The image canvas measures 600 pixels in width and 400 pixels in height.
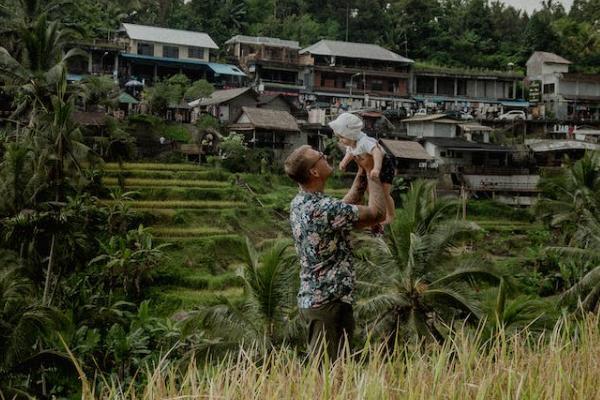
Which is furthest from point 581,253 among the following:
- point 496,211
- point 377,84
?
point 377,84

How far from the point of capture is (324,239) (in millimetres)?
4156

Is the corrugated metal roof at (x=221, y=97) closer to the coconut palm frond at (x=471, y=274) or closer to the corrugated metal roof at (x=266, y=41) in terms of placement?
the corrugated metal roof at (x=266, y=41)

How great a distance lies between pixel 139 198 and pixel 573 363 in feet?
74.5

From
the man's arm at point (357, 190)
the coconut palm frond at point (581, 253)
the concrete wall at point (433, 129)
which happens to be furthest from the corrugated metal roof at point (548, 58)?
the man's arm at point (357, 190)

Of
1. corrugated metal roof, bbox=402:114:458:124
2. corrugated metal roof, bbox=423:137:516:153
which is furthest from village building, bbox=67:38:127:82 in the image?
corrugated metal roof, bbox=423:137:516:153

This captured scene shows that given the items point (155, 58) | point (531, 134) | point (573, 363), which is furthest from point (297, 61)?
point (573, 363)

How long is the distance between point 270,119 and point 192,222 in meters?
10.9

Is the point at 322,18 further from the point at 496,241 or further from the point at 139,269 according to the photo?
the point at 139,269

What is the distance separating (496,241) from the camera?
2823cm

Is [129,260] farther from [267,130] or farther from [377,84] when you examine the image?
[377,84]

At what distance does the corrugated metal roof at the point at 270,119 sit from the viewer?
3353 centimetres

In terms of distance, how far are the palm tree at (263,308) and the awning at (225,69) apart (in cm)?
3114

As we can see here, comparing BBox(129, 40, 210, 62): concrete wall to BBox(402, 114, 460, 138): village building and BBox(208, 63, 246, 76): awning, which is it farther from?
BBox(402, 114, 460, 138): village building

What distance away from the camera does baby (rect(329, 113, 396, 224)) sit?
3.97 metres
